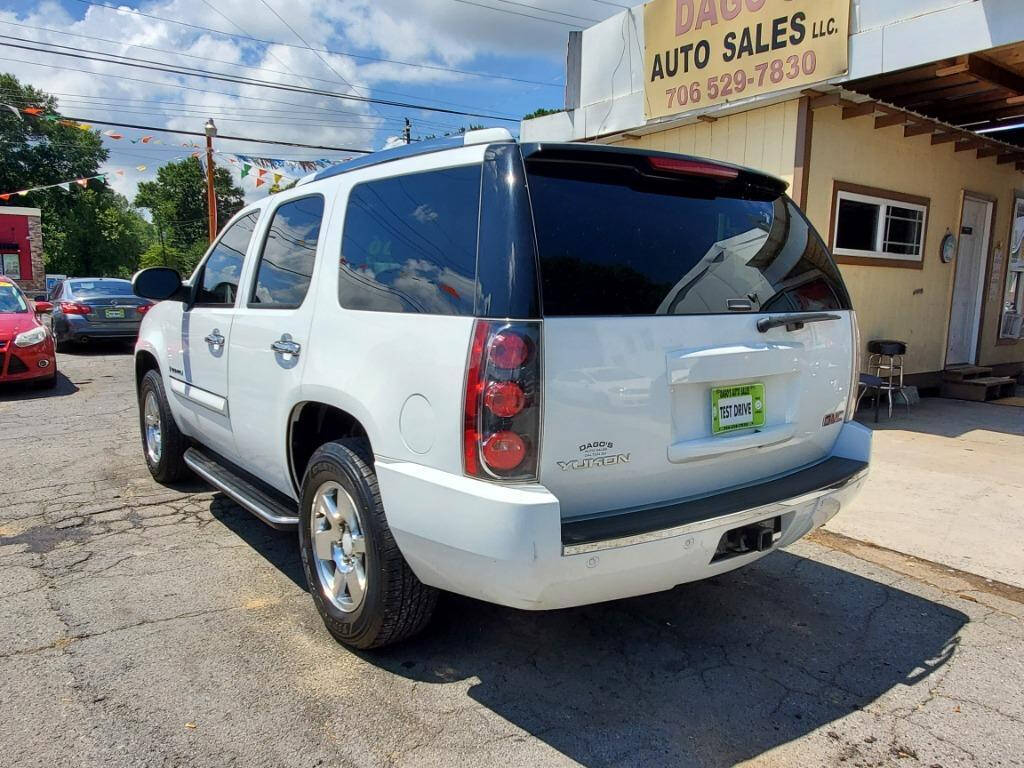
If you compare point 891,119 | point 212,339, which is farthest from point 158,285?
point 891,119

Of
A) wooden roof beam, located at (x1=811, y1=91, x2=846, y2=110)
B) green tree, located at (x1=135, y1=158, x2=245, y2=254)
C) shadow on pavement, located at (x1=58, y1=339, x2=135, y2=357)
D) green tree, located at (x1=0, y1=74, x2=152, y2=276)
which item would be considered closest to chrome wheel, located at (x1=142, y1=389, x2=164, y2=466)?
wooden roof beam, located at (x1=811, y1=91, x2=846, y2=110)

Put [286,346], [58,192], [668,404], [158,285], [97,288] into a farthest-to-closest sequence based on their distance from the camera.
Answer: [58,192]
[97,288]
[158,285]
[286,346]
[668,404]

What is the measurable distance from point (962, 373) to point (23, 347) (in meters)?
12.1

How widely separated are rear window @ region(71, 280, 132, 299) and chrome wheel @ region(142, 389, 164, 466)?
385 inches

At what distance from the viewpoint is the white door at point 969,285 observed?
9.88m

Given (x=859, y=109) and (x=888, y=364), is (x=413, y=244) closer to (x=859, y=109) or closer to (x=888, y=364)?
(x=859, y=109)

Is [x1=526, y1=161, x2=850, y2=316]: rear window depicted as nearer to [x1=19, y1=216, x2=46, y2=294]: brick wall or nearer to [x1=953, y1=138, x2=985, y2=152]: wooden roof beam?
[x1=953, y1=138, x2=985, y2=152]: wooden roof beam

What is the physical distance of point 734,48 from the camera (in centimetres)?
754

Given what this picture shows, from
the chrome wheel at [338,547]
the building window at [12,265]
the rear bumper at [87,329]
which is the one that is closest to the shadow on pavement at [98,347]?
the rear bumper at [87,329]

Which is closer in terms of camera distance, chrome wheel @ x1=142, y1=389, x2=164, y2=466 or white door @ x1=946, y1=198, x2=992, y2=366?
chrome wheel @ x1=142, y1=389, x2=164, y2=466

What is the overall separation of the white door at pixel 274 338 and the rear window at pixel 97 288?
11.9 metres

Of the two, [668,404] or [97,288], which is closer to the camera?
[668,404]

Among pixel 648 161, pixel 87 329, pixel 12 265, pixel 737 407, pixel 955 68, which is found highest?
pixel 955 68

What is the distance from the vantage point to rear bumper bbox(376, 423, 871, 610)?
2.22 m
